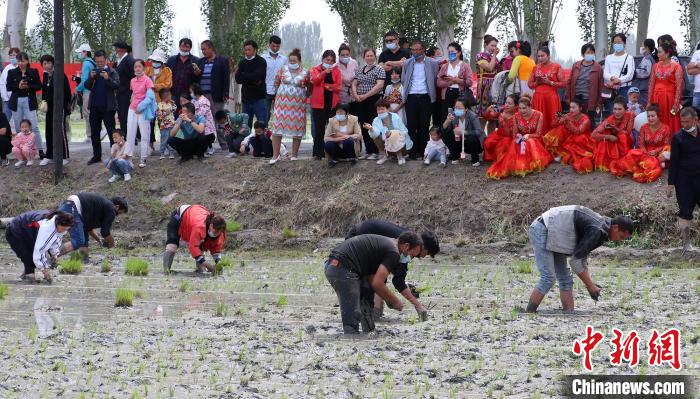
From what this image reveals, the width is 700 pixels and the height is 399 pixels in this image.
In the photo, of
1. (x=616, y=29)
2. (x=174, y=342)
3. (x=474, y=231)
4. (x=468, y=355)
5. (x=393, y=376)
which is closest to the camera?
(x=393, y=376)

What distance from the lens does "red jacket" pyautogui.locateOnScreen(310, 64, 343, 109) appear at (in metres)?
21.0

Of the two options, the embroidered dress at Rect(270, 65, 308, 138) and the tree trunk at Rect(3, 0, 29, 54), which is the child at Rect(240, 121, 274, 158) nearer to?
the embroidered dress at Rect(270, 65, 308, 138)

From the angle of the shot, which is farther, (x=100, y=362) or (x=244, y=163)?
(x=244, y=163)

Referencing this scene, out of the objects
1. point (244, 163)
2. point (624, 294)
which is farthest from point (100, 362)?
point (244, 163)

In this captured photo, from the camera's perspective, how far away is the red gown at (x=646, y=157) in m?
18.9

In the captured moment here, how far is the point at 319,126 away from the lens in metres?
21.6

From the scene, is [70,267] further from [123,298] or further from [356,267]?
[356,267]

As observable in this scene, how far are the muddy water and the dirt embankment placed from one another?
6.93 ft

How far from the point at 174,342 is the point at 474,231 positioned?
343 inches

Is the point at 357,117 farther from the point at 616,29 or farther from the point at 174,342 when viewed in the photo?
the point at 616,29

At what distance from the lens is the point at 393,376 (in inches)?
411

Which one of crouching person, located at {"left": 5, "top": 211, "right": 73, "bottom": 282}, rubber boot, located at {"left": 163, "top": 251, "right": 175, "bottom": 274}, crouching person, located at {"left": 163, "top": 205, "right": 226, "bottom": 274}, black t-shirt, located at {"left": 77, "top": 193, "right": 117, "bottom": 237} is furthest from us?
black t-shirt, located at {"left": 77, "top": 193, "right": 117, "bottom": 237}

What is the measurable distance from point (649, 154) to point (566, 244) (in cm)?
635

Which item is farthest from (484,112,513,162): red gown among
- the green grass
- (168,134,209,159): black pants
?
the green grass
